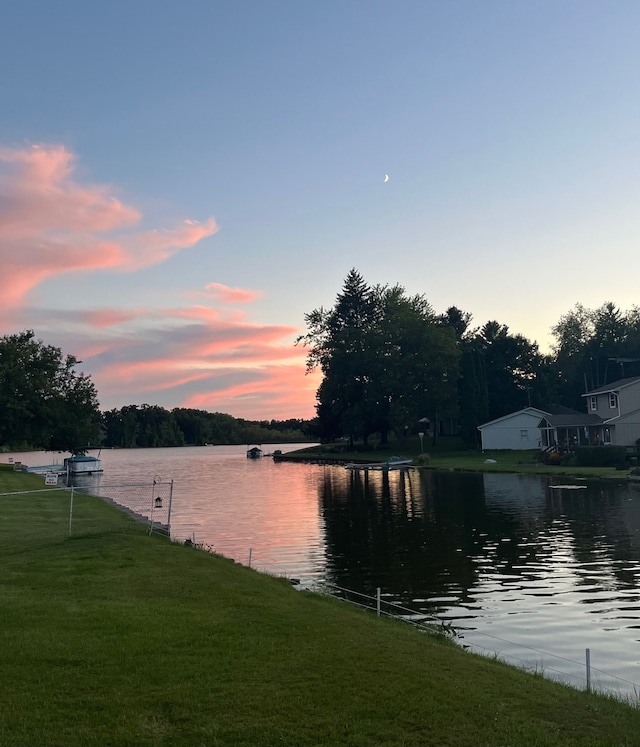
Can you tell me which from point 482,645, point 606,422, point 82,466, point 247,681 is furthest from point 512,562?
point 82,466

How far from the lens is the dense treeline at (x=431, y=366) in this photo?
108625 millimetres

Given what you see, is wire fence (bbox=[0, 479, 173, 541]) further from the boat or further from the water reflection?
the boat

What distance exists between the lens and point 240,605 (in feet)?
47.8

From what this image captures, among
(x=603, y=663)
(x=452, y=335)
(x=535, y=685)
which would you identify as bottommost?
(x=603, y=663)

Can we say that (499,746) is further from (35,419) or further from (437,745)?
(35,419)

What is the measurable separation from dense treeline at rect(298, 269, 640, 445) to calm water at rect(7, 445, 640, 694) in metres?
51.1

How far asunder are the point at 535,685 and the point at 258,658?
4.27 m

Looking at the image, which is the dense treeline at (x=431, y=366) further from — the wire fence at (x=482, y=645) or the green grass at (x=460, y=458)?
the wire fence at (x=482, y=645)

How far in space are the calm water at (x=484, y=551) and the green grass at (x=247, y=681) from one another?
3348 millimetres

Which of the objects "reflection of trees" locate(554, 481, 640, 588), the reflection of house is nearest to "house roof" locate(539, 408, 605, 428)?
the reflection of house

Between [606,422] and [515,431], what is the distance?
20.4 meters

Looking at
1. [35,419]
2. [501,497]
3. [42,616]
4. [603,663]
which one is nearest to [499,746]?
A: [603,663]

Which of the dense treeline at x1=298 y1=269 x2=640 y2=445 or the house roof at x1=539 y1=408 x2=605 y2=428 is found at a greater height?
the dense treeline at x1=298 y1=269 x2=640 y2=445

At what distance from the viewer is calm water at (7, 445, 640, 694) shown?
16455 mm
